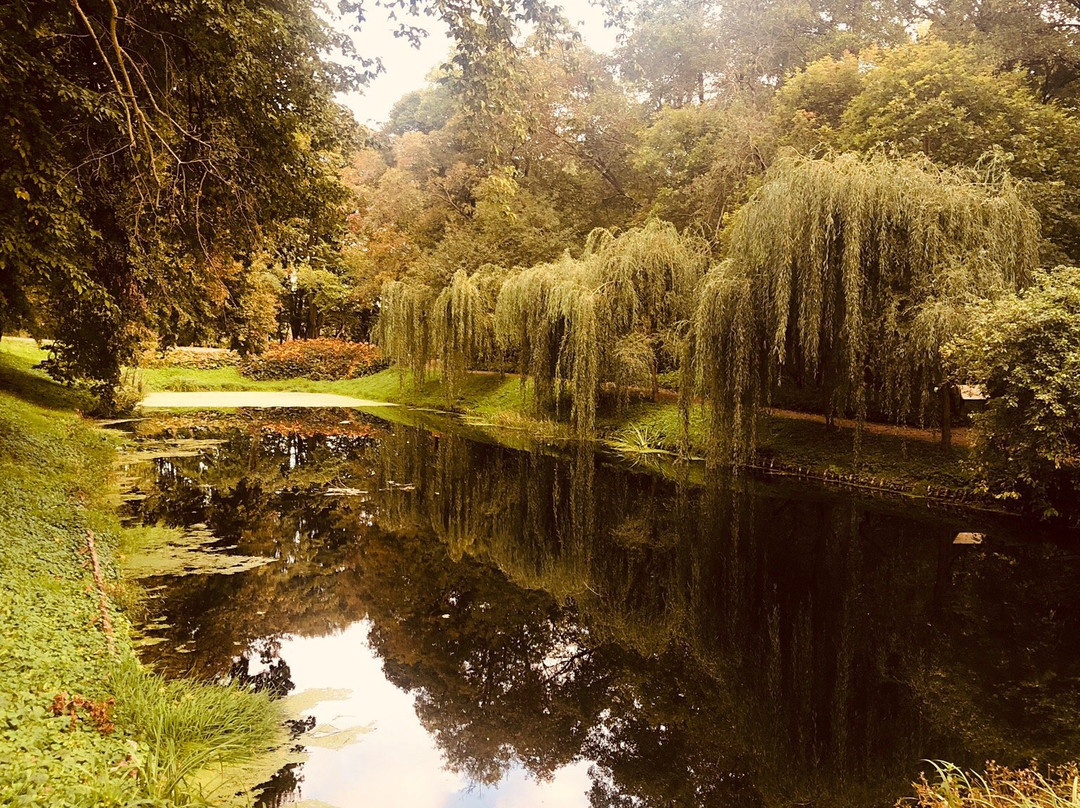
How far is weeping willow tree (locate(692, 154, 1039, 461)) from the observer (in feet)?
33.7

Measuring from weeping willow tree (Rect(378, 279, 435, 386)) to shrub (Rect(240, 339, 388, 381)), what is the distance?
9702 mm

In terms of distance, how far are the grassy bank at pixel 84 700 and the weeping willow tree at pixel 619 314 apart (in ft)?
35.8

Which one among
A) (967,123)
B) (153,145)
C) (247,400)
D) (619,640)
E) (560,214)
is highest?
(560,214)

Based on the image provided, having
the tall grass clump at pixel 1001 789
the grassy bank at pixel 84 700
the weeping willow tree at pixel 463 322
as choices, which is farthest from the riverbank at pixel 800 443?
the grassy bank at pixel 84 700

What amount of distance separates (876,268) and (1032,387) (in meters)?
3.40

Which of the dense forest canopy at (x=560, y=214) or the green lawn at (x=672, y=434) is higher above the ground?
the dense forest canopy at (x=560, y=214)

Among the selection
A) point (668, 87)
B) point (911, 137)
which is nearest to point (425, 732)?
point (911, 137)

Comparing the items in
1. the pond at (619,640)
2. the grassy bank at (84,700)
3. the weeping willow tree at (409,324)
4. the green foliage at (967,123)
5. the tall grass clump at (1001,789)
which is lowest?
the pond at (619,640)

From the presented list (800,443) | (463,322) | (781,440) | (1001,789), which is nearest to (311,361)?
(463,322)

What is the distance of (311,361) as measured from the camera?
1321 inches

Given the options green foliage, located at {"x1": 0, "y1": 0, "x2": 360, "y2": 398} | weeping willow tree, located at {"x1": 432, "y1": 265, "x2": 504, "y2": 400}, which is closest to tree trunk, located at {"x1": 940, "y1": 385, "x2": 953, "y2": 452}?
green foliage, located at {"x1": 0, "y1": 0, "x2": 360, "y2": 398}

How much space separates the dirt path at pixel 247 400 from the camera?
22891 millimetres

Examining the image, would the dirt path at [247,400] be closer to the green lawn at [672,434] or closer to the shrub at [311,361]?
the green lawn at [672,434]

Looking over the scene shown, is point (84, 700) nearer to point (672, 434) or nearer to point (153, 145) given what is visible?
point (153, 145)
